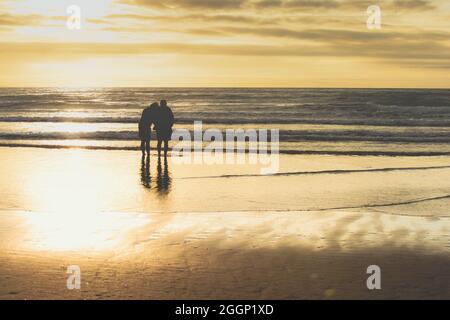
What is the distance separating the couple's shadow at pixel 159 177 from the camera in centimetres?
1391

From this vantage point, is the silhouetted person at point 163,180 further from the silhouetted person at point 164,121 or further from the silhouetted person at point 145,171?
the silhouetted person at point 164,121

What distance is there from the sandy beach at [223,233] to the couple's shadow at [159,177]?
0.21 feet

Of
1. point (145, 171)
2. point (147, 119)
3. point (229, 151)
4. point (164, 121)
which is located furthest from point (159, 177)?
point (229, 151)

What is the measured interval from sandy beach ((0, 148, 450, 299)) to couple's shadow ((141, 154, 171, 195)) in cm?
6

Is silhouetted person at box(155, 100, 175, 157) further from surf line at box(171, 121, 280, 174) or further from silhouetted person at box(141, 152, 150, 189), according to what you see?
surf line at box(171, 121, 280, 174)

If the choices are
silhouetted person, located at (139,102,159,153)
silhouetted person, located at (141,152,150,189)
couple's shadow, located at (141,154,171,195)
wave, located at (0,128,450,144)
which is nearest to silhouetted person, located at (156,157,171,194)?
couple's shadow, located at (141,154,171,195)

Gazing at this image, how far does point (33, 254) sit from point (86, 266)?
0.94 meters

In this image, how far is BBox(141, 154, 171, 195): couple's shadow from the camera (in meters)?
13.9

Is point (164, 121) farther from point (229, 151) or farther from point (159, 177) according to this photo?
point (229, 151)

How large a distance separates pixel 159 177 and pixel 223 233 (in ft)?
21.7

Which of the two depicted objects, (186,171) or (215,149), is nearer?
(186,171)
